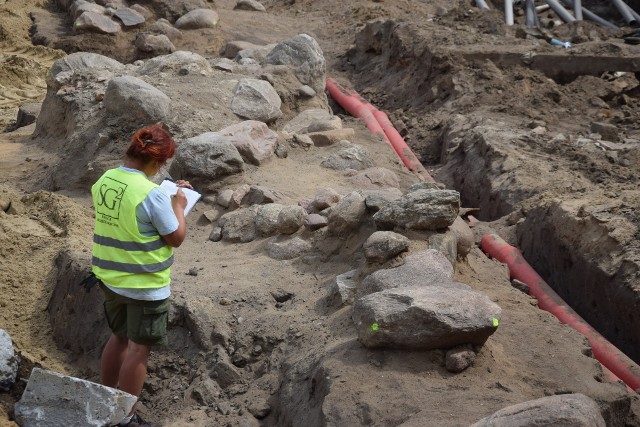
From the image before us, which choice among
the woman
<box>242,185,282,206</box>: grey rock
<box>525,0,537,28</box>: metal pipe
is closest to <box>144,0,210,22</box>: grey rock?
<box>525,0,537,28</box>: metal pipe

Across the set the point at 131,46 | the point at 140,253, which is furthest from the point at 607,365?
the point at 131,46

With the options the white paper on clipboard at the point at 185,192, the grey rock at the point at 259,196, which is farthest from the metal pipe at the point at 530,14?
the white paper on clipboard at the point at 185,192

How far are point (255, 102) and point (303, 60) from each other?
60.7 inches

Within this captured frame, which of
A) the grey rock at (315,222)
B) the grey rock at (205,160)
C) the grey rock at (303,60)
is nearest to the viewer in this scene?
the grey rock at (315,222)

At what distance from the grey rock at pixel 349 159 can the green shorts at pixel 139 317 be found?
156 inches

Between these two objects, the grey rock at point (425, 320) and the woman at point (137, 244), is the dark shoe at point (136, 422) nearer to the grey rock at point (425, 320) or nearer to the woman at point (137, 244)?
the woman at point (137, 244)

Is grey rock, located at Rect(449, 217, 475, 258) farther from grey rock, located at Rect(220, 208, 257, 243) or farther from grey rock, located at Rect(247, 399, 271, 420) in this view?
grey rock, located at Rect(247, 399, 271, 420)

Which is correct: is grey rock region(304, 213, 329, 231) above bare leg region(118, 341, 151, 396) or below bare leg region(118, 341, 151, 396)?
below

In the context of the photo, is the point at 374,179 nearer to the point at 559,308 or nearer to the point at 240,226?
the point at 240,226

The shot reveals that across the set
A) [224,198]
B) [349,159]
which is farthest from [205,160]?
[349,159]

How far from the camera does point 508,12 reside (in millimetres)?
14727

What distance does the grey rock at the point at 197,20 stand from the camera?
1455cm

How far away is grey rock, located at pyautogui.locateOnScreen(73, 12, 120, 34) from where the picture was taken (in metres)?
13.9

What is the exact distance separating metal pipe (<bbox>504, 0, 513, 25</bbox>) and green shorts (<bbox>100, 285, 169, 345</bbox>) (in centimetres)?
1107
